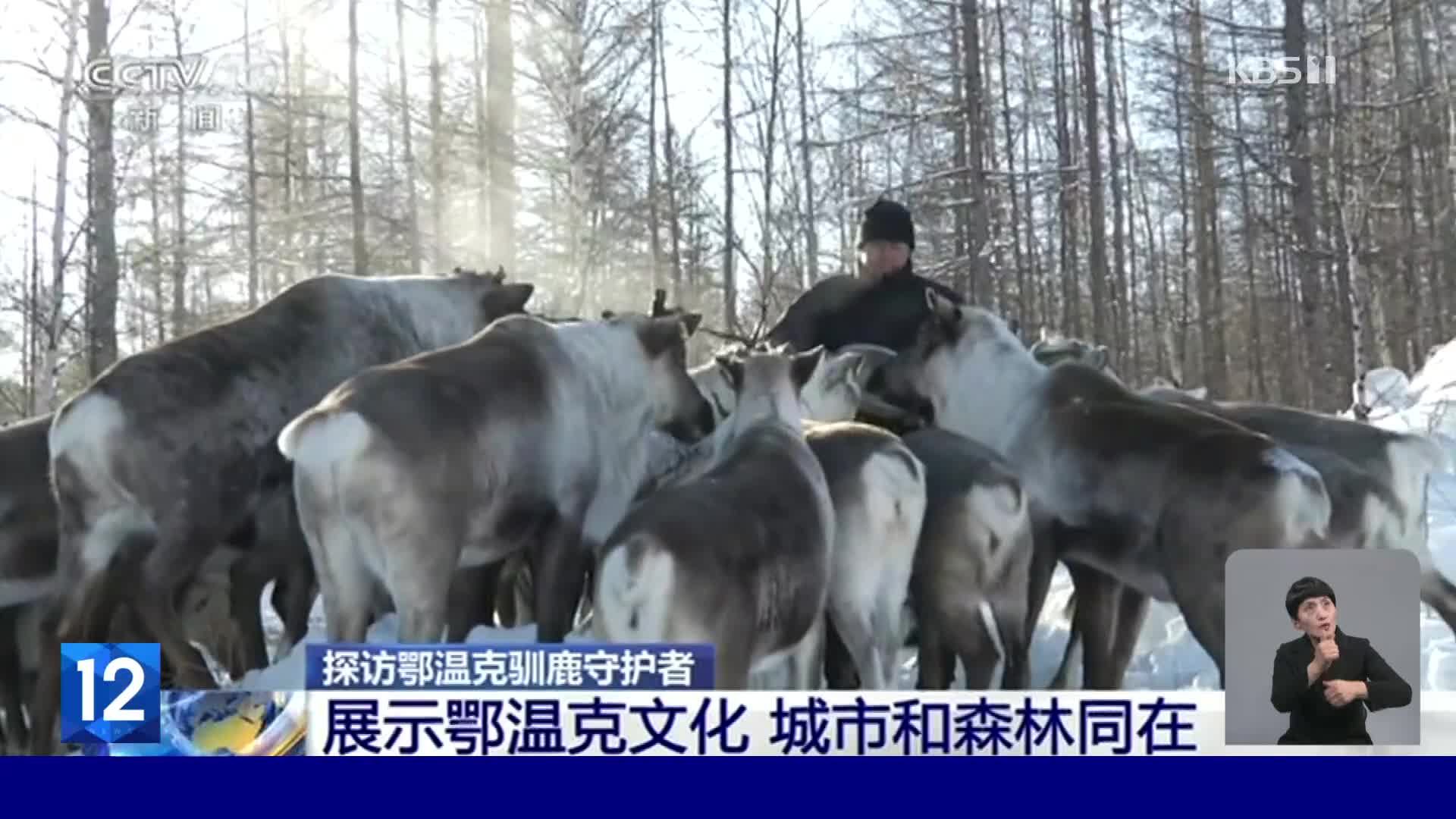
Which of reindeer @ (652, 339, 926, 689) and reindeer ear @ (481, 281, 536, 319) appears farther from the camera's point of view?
reindeer ear @ (481, 281, 536, 319)

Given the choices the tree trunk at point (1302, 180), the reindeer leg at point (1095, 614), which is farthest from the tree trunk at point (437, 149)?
the reindeer leg at point (1095, 614)

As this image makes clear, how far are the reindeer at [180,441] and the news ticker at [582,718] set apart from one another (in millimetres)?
624

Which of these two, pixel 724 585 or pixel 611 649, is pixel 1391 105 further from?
pixel 611 649

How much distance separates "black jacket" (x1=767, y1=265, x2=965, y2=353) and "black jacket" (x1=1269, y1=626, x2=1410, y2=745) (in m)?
2.36

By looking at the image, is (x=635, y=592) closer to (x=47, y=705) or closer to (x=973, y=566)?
(x=47, y=705)

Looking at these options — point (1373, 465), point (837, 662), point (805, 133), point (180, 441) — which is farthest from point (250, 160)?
point (1373, 465)

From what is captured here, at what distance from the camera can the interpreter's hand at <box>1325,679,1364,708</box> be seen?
2.85 meters

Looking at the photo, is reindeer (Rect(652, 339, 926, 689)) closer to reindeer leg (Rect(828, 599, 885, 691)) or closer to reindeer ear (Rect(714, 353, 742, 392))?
reindeer leg (Rect(828, 599, 885, 691))

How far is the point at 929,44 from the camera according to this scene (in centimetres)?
396

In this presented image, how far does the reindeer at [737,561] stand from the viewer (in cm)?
324

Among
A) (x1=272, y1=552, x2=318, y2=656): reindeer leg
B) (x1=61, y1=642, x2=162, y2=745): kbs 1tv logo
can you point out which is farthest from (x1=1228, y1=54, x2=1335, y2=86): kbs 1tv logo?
(x1=272, y1=552, x2=318, y2=656): reindeer leg

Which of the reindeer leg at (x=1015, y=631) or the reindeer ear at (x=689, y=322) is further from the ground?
the reindeer ear at (x=689, y=322)

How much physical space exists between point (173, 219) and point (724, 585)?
176 centimetres

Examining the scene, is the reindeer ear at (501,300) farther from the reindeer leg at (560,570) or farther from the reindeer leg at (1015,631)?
the reindeer leg at (1015,631)
